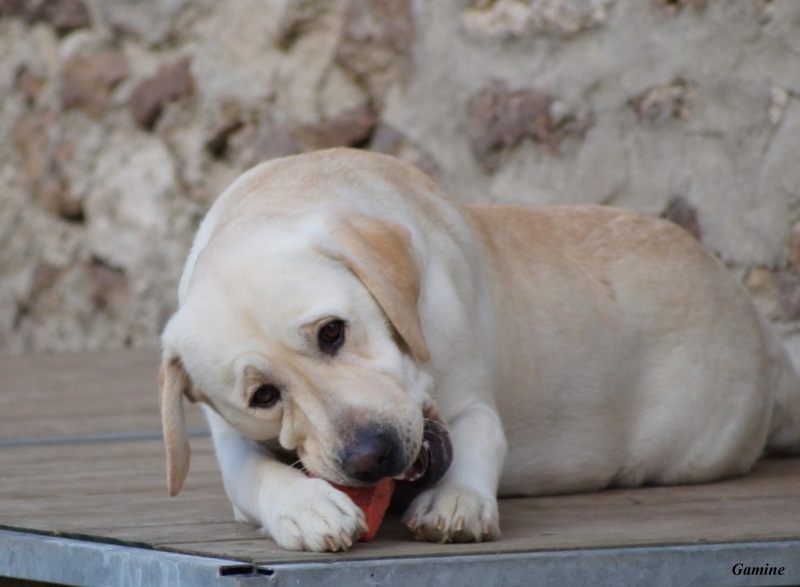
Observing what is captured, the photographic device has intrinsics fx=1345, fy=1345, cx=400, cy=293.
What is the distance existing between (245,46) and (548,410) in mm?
3057

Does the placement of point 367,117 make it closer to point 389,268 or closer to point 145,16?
point 145,16

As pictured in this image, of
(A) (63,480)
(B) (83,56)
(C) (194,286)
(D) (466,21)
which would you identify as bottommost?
(B) (83,56)

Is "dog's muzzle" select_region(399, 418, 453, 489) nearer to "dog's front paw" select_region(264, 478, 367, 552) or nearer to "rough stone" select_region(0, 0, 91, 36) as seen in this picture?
"dog's front paw" select_region(264, 478, 367, 552)

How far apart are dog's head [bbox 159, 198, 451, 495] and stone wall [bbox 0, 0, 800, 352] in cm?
200

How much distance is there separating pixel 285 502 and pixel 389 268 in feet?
1.56

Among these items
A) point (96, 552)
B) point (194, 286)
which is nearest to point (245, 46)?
point (194, 286)

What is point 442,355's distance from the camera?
2719mm

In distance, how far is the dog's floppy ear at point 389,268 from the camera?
2.44m

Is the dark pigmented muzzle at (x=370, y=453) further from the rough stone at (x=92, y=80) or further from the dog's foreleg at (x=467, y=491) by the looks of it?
the rough stone at (x=92, y=80)

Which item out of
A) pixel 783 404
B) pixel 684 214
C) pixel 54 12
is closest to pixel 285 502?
pixel 783 404

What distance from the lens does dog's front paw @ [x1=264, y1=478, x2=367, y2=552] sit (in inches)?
86.1

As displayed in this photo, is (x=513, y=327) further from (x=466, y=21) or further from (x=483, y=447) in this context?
(x=466, y=21)

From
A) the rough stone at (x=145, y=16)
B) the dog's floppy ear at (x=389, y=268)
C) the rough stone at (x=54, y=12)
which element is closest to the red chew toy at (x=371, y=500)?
the dog's floppy ear at (x=389, y=268)

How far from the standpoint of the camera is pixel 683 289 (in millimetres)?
3328
